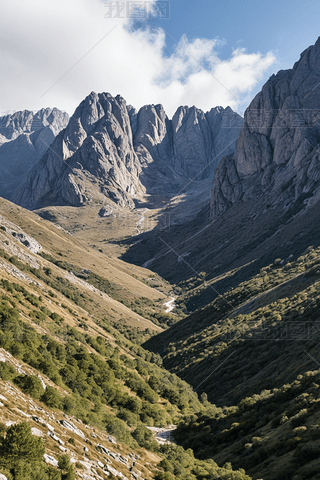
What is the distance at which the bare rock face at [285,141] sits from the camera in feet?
500

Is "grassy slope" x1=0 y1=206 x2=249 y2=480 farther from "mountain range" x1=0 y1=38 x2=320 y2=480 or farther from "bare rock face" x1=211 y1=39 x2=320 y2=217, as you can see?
"bare rock face" x1=211 y1=39 x2=320 y2=217

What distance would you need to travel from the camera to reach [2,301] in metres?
29.5

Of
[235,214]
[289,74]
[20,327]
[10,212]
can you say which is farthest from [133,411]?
[289,74]

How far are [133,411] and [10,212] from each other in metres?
110

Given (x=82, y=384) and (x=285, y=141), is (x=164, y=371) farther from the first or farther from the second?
(x=285, y=141)

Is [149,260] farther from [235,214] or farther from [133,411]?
[133,411]

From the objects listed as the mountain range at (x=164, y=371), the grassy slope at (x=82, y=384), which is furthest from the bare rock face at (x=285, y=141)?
the grassy slope at (x=82, y=384)

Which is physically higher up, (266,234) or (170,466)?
(266,234)

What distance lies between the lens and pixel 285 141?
172 m

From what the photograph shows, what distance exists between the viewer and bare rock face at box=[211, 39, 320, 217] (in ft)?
500

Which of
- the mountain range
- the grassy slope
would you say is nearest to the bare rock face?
the mountain range

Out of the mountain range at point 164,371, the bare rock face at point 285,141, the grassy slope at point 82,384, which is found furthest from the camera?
the bare rock face at point 285,141

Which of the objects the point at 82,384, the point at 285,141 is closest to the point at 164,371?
the point at 82,384

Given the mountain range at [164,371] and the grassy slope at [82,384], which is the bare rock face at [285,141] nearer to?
the mountain range at [164,371]
